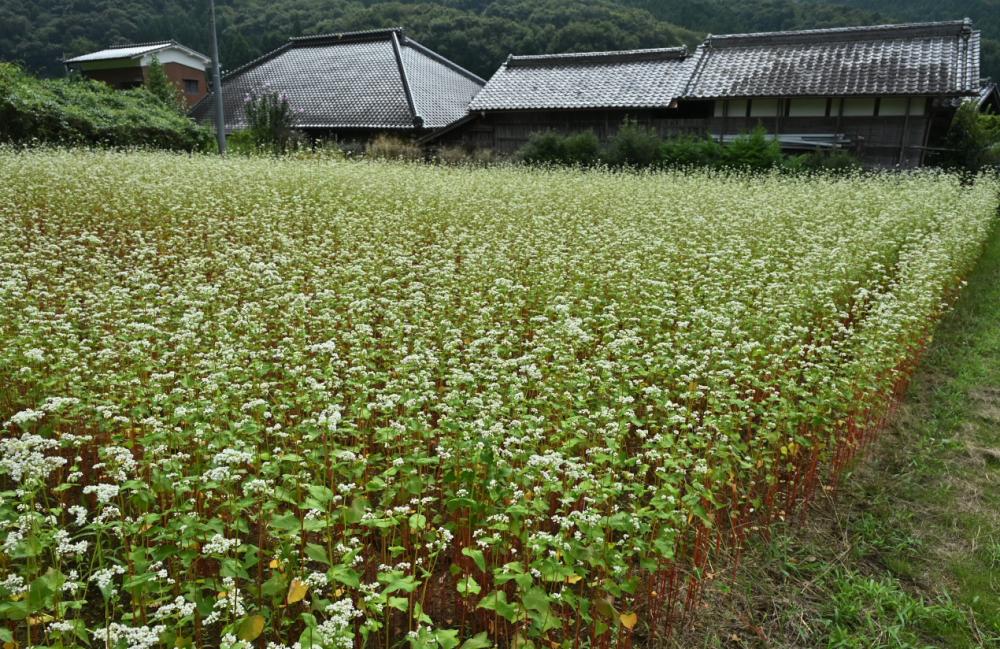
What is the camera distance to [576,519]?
225 cm

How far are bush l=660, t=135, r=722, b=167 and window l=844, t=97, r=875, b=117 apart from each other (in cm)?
438

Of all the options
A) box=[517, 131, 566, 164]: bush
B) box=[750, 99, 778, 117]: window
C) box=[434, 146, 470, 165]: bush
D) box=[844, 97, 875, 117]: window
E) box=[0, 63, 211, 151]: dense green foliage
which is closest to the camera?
box=[0, 63, 211, 151]: dense green foliage

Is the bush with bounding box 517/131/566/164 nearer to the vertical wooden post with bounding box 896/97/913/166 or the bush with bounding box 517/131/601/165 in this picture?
the bush with bounding box 517/131/601/165

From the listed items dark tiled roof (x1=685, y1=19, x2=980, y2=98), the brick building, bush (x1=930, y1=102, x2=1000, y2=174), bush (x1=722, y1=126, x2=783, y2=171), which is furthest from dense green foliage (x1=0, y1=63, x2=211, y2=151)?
bush (x1=930, y1=102, x2=1000, y2=174)

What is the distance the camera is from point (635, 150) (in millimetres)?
18703

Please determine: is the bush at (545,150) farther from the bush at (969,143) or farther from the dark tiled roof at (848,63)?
the bush at (969,143)

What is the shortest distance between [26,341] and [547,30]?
39.3 m

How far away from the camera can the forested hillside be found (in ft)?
123

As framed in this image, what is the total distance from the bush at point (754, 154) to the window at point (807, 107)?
119 inches

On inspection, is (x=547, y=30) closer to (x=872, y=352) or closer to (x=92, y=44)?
(x=92, y=44)

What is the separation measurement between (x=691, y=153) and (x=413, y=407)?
56.8 ft

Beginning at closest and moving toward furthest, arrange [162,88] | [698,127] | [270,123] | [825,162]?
[825,162] < [698,127] < [270,123] < [162,88]

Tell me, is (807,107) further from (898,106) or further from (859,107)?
(898,106)

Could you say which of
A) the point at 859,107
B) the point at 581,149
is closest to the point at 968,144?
the point at 859,107
